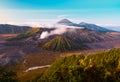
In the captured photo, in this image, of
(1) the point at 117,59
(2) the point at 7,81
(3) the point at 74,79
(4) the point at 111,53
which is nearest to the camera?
(2) the point at 7,81

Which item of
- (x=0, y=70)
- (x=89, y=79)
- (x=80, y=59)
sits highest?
(x=0, y=70)

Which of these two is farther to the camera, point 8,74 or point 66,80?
point 66,80

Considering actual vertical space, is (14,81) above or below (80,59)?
above

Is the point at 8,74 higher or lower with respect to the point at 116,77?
higher

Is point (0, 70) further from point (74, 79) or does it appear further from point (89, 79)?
point (89, 79)

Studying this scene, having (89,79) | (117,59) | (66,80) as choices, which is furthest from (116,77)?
(117,59)

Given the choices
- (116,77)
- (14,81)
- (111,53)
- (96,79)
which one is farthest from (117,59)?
(14,81)

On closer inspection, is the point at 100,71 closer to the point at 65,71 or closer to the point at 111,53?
the point at 65,71

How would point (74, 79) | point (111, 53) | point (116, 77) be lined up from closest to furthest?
point (74, 79), point (116, 77), point (111, 53)

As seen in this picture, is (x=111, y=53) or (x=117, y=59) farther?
(x=111, y=53)
